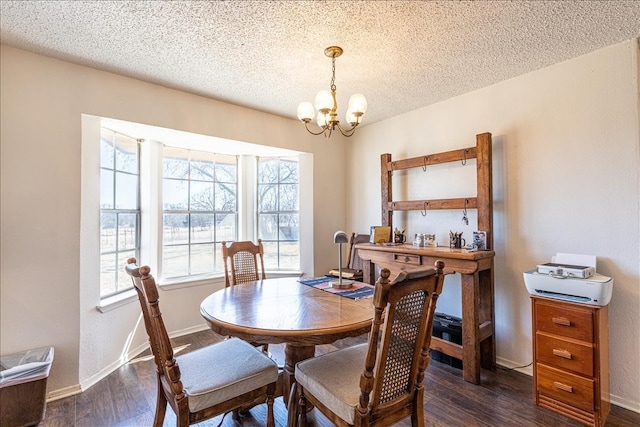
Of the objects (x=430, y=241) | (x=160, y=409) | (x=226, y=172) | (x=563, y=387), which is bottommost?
(x=563, y=387)

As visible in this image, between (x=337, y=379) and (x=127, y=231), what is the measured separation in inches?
104

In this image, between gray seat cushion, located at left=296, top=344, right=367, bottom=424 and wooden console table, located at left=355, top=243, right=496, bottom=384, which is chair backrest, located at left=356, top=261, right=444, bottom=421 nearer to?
gray seat cushion, located at left=296, top=344, right=367, bottom=424

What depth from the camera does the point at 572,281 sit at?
1.96 m

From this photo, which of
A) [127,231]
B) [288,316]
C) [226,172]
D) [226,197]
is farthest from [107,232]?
[288,316]

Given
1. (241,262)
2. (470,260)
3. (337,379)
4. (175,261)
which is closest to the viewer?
(337,379)

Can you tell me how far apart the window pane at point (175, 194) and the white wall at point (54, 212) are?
903 mm

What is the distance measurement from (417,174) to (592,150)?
1479 mm

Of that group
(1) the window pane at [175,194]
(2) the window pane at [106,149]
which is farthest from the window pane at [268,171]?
(2) the window pane at [106,149]

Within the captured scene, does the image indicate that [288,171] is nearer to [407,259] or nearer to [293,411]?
[407,259]

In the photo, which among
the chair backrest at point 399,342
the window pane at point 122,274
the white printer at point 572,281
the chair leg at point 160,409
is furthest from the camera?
the window pane at point 122,274

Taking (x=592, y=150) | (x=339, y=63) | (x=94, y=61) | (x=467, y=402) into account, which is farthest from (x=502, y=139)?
(x=94, y=61)

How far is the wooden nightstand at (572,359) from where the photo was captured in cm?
189

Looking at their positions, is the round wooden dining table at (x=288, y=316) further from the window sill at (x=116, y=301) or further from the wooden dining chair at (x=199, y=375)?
the window sill at (x=116, y=301)

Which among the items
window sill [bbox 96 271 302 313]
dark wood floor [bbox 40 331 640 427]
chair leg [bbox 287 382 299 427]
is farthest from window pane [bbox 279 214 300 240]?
chair leg [bbox 287 382 299 427]
